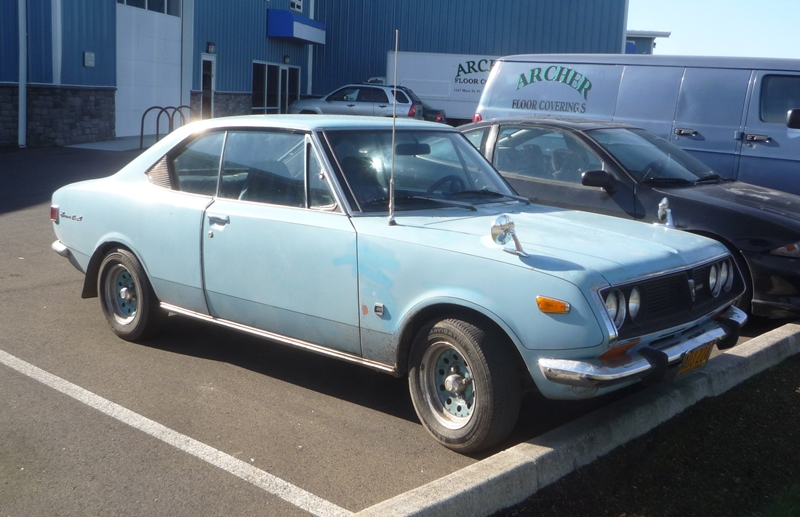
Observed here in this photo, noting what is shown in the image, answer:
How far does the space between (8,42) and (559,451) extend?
1650 centimetres

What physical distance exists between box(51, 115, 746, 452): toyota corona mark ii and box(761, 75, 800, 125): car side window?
467 centimetres

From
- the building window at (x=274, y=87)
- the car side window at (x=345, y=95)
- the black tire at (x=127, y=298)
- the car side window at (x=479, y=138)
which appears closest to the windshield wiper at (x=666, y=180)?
the car side window at (x=479, y=138)

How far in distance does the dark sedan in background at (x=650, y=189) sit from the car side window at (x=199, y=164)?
2.89m

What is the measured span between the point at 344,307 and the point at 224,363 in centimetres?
144

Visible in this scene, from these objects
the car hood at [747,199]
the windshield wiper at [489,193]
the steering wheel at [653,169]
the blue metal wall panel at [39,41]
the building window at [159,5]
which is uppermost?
the building window at [159,5]

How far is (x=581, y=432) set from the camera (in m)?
4.04

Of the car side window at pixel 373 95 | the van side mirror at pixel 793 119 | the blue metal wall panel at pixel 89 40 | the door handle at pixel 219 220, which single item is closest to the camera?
the door handle at pixel 219 220

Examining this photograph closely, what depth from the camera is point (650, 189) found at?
6742 mm

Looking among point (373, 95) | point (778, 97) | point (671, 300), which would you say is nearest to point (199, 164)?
point (671, 300)

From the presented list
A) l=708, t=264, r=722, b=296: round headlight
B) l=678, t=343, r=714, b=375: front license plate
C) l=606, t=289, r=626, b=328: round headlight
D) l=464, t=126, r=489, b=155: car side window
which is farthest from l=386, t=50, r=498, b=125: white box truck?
l=606, t=289, r=626, b=328: round headlight

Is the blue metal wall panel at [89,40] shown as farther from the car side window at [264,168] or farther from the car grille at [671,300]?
the car grille at [671,300]

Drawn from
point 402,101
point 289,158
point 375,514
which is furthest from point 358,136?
point 402,101

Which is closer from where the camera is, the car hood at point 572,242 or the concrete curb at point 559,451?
the concrete curb at point 559,451

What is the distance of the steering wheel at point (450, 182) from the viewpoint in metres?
5.10
